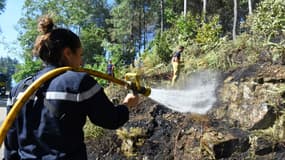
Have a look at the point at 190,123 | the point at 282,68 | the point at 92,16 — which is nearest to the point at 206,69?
the point at 282,68

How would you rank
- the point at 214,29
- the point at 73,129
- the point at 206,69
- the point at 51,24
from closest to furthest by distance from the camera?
the point at 73,129 < the point at 51,24 < the point at 206,69 < the point at 214,29

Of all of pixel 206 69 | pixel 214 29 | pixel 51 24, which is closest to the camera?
pixel 51 24

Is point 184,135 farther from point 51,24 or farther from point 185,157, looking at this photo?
point 51,24

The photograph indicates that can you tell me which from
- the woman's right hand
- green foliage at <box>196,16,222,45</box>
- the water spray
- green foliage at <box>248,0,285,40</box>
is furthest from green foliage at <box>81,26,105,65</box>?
the woman's right hand

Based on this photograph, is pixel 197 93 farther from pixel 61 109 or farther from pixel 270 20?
pixel 61 109

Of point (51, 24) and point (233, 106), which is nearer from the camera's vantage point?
point (51, 24)

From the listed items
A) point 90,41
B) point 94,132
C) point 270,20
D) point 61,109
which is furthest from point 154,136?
point 90,41

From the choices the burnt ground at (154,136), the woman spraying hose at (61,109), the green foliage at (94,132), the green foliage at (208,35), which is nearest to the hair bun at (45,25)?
the woman spraying hose at (61,109)

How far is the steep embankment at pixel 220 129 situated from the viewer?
20.7 feet

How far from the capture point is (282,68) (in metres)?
8.19

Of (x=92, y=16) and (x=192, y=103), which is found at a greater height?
(x=92, y=16)

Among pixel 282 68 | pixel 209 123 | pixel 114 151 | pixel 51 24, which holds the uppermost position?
pixel 51 24

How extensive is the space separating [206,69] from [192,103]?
282cm

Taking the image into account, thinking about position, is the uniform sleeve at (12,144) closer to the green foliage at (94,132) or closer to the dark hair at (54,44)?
the dark hair at (54,44)
